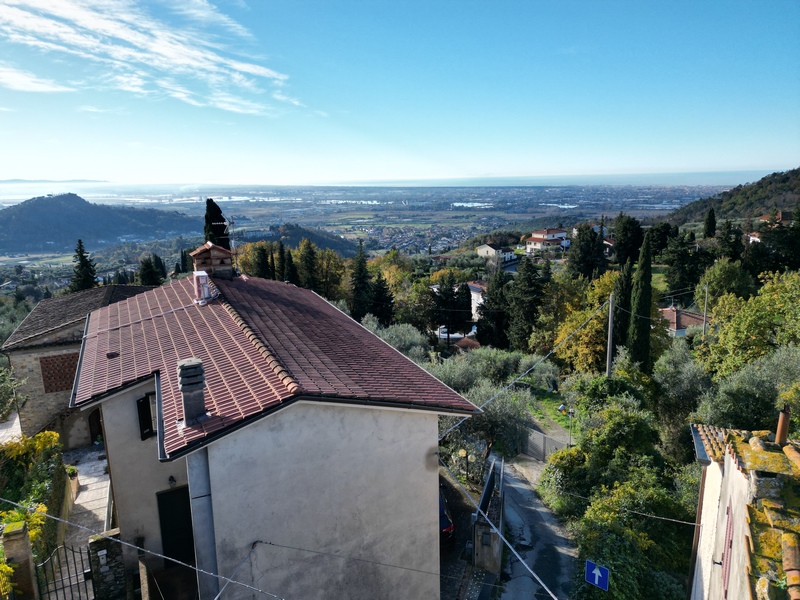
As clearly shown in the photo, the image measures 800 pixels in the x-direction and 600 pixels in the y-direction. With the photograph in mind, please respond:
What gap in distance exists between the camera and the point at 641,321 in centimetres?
2722

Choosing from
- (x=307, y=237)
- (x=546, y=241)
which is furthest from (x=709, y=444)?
(x=307, y=237)

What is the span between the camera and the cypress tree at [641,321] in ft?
89.7

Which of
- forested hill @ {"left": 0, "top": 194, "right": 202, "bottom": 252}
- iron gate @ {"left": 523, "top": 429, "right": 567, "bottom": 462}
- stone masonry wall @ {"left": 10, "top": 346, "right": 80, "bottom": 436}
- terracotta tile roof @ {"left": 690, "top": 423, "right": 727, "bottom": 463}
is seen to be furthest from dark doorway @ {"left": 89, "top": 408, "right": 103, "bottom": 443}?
forested hill @ {"left": 0, "top": 194, "right": 202, "bottom": 252}

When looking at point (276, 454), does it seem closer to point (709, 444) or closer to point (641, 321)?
point (709, 444)

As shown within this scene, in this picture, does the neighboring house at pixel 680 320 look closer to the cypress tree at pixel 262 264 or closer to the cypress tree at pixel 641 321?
the cypress tree at pixel 641 321

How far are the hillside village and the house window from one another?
0.14 ft

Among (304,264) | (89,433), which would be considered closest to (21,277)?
(304,264)

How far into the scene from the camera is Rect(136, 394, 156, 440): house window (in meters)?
9.90

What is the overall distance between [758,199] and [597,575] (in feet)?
374

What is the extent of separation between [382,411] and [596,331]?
23.6 metres

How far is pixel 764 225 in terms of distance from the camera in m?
49.5

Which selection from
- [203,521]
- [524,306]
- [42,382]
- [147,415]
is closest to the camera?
[203,521]

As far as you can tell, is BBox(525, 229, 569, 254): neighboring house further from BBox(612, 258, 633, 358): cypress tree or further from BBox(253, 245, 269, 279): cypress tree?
BBox(253, 245, 269, 279): cypress tree

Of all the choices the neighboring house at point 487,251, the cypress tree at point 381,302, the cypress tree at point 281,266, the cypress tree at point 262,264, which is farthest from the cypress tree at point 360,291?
the neighboring house at point 487,251
